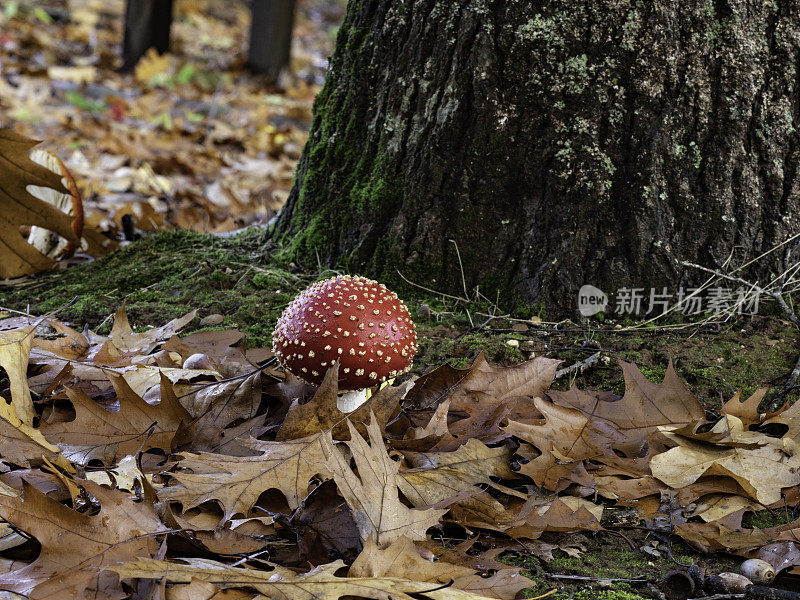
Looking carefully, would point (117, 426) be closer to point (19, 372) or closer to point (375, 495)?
point (19, 372)

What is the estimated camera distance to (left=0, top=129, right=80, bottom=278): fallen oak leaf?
314 centimetres

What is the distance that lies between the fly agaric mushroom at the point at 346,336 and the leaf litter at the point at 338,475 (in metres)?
0.13

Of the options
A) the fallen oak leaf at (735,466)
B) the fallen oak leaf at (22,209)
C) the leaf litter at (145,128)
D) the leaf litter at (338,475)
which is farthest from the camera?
the leaf litter at (145,128)

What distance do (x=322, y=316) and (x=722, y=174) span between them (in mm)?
1577

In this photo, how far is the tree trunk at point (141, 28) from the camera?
978 cm

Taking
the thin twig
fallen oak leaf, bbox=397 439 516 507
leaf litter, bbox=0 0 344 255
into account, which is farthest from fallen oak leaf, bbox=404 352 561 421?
leaf litter, bbox=0 0 344 255

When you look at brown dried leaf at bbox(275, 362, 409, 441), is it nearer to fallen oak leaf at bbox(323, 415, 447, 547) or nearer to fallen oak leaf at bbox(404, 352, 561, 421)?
→ fallen oak leaf at bbox(323, 415, 447, 547)

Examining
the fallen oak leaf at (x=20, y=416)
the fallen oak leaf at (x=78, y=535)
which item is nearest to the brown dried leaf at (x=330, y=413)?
the fallen oak leaf at (x=78, y=535)

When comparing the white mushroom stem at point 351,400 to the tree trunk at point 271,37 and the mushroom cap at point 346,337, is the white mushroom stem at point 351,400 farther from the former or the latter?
the tree trunk at point 271,37

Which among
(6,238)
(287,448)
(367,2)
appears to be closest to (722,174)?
(367,2)

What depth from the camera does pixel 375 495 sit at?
5.41 feet

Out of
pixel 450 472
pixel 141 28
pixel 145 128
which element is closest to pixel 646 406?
pixel 450 472

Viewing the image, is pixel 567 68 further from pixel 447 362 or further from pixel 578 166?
pixel 447 362

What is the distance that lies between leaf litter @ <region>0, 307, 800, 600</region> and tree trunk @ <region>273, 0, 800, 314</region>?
22.8 inches
